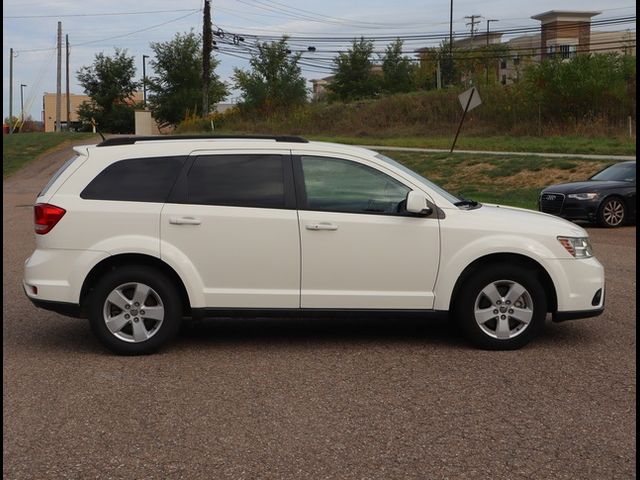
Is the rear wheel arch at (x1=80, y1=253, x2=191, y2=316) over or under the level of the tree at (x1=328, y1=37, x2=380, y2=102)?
under

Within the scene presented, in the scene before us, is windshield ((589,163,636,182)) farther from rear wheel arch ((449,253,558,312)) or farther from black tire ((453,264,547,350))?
black tire ((453,264,547,350))

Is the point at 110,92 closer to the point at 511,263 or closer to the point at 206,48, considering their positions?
the point at 206,48

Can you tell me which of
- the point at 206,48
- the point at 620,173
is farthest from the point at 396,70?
the point at 620,173

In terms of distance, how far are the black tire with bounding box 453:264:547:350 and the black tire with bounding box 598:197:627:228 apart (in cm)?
1127

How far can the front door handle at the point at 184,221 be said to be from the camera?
23.3 ft

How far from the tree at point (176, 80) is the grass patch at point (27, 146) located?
2187 centimetres

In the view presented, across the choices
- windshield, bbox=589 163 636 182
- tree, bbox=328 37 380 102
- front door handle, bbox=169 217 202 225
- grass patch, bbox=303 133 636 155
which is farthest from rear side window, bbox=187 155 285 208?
tree, bbox=328 37 380 102

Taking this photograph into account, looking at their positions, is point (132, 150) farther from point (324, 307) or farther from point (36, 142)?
point (36, 142)

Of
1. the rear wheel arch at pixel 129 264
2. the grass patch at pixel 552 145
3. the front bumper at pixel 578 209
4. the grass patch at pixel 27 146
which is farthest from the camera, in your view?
the grass patch at pixel 27 146

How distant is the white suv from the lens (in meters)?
7.07

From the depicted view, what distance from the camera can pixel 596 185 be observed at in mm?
18047

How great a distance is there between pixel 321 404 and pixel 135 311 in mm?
2061

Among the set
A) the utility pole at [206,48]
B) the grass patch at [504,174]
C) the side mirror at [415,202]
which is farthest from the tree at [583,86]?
the side mirror at [415,202]

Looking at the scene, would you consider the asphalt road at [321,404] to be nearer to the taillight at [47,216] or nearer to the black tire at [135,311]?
the black tire at [135,311]
